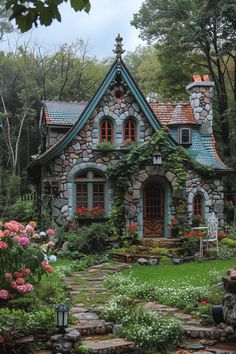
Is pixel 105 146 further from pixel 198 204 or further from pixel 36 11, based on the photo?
pixel 36 11

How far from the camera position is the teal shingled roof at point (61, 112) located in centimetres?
1894

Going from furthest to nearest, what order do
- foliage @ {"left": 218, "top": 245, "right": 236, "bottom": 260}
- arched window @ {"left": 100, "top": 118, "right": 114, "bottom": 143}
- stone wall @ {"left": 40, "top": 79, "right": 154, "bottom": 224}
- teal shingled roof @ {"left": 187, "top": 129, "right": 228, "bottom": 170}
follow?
teal shingled roof @ {"left": 187, "top": 129, "right": 228, "bottom": 170}
arched window @ {"left": 100, "top": 118, "right": 114, "bottom": 143}
stone wall @ {"left": 40, "top": 79, "right": 154, "bottom": 224}
foliage @ {"left": 218, "top": 245, "right": 236, "bottom": 260}

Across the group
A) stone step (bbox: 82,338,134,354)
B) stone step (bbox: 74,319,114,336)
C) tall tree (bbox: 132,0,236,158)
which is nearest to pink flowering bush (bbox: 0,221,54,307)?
stone step (bbox: 74,319,114,336)

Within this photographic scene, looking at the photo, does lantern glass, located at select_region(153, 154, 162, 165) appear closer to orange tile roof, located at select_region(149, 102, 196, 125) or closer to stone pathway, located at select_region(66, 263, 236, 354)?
orange tile roof, located at select_region(149, 102, 196, 125)

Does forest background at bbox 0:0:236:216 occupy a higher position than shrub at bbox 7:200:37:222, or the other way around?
forest background at bbox 0:0:236:216

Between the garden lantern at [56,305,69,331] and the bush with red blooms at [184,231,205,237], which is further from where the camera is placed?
the bush with red blooms at [184,231,205,237]

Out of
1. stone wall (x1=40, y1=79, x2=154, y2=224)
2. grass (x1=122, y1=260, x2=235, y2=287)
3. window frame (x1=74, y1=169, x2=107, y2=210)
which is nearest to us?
grass (x1=122, y1=260, x2=235, y2=287)

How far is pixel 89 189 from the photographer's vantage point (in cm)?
1811

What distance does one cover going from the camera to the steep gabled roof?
1748 centimetres

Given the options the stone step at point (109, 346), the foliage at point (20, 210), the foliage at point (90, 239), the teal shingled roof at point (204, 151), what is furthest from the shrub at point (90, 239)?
the stone step at point (109, 346)

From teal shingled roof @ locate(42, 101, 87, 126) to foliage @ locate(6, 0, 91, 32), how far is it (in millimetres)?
14859

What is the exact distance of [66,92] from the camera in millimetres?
35938

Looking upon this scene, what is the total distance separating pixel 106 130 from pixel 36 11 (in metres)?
14.7

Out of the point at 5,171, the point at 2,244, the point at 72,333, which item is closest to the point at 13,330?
the point at 72,333
